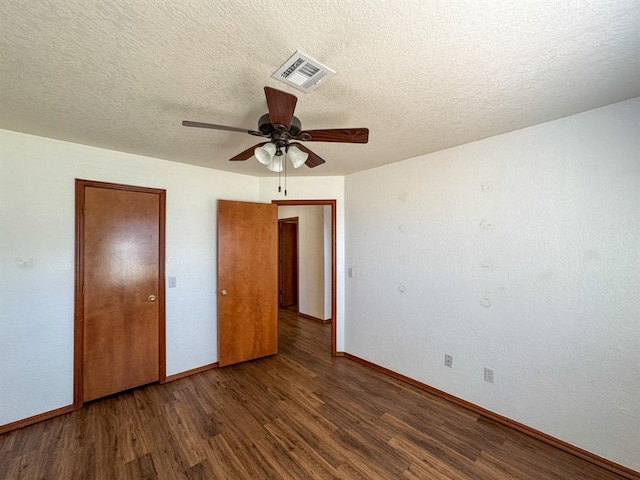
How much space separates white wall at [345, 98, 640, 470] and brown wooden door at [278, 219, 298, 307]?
3.19 metres

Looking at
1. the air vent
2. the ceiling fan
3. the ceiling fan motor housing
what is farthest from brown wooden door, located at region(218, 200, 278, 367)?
the air vent

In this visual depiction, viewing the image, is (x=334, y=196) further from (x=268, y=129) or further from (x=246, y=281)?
(x=268, y=129)

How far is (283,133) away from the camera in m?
1.54

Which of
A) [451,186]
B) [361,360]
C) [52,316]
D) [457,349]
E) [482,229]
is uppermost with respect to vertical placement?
[451,186]

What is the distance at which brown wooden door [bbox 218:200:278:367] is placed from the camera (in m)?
3.16

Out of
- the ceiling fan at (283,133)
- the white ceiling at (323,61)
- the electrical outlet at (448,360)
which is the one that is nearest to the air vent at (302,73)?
the white ceiling at (323,61)

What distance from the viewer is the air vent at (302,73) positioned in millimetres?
1301

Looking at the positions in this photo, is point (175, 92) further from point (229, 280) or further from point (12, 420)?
point (12, 420)

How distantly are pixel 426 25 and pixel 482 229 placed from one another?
176cm

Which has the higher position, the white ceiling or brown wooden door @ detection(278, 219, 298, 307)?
the white ceiling

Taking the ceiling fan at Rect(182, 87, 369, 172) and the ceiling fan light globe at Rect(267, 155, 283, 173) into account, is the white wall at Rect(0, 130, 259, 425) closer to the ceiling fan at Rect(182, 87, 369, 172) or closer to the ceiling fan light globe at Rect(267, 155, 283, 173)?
the ceiling fan at Rect(182, 87, 369, 172)

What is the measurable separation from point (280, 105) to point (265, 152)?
40 cm

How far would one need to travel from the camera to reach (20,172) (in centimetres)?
216

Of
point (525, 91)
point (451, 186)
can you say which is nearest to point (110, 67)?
point (525, 91)
